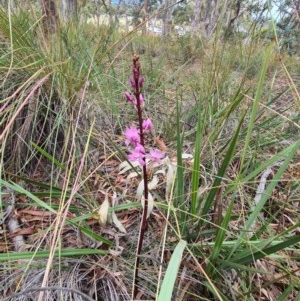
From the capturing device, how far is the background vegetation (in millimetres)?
843

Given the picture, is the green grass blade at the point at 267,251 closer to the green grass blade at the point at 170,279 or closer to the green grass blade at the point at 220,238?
the green grass blade at the point at 220,238

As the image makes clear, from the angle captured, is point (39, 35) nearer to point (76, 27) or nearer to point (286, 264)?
point (76, 27)

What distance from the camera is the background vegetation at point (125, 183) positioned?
843 millimetres

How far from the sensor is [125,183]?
1358 millimetres

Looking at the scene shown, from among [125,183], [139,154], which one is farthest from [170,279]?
[125,183]

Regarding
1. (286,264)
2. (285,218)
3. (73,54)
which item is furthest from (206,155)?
(73,54)

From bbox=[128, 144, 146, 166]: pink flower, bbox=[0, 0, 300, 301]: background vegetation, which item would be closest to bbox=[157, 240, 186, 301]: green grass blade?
bbox=[0, 0, 300, 301]: background vegetation

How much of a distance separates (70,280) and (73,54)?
1228 mm

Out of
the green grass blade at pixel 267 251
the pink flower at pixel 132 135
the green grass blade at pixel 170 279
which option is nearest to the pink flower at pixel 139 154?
the pink flower at pixel 132 135

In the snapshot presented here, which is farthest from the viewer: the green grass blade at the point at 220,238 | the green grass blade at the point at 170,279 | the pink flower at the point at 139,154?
the green grass blade at the point at 220,238

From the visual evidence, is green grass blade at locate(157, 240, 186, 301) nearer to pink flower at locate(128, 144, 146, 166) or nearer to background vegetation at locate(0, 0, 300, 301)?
background vegetation at locate(0, 0, 300, 301)

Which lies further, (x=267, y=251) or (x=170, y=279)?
(x=267, y=251)

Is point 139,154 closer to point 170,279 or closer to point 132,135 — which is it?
point 132,135

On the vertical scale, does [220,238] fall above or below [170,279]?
below
